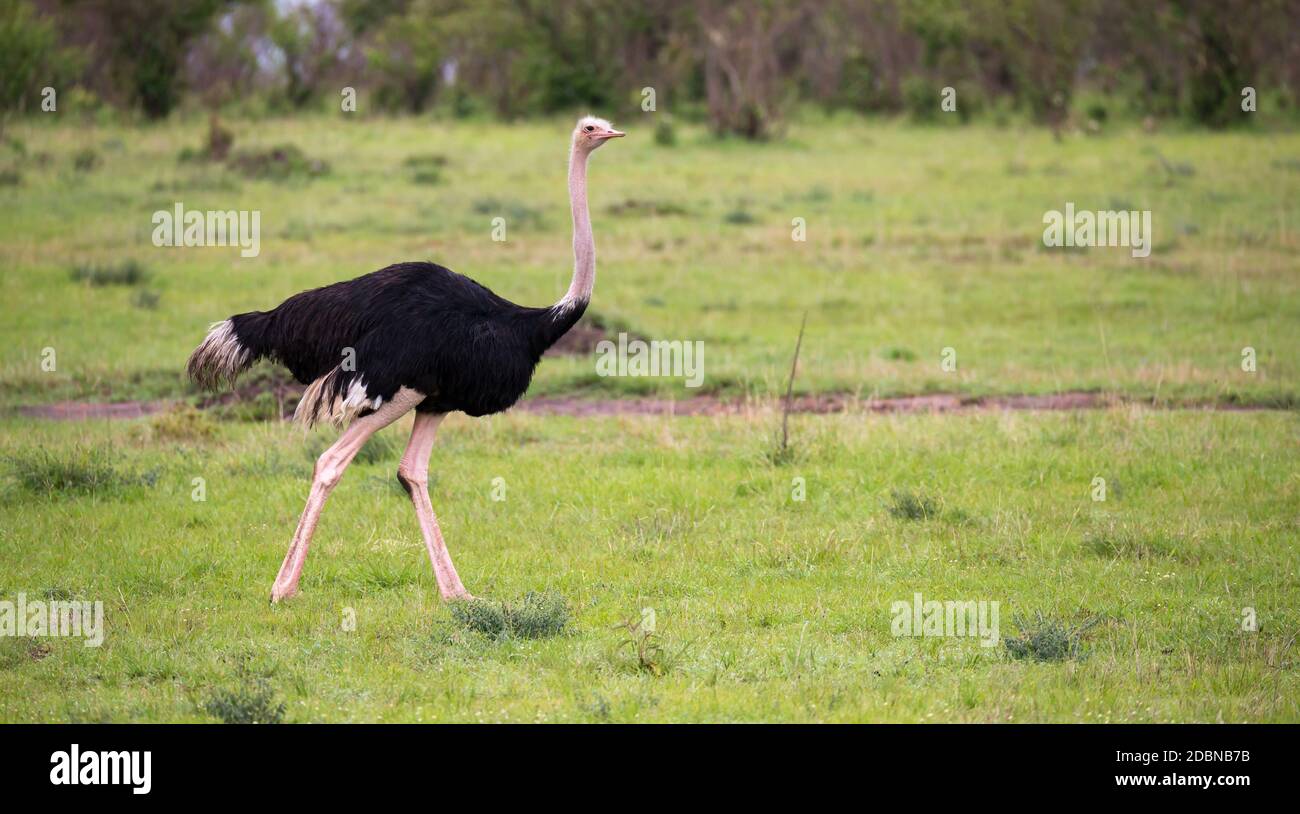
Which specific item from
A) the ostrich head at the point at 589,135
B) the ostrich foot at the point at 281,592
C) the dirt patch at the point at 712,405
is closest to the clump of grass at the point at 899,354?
the dirt patch at the point at 712,405

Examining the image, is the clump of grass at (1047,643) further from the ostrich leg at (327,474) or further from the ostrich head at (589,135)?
the ostrich head at (589,135)

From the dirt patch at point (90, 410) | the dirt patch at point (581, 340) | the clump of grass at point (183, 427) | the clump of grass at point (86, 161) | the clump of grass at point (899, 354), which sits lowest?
the clump of grass at point (183, 427)

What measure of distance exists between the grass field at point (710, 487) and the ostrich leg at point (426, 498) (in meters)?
0.13

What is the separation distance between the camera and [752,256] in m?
19.0

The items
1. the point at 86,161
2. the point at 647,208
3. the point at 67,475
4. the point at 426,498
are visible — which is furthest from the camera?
the point at 86,161

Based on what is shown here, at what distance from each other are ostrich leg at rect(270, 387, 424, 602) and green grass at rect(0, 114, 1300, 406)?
519 centimetres

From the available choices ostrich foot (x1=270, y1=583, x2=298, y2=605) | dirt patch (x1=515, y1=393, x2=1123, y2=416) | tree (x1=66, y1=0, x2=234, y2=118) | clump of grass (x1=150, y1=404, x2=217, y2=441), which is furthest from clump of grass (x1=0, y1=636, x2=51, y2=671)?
tree (x1=66, y1=0, x2=234, y2=118)

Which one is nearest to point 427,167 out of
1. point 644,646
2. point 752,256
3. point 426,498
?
point 752,256

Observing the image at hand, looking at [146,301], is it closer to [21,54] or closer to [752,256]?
[752,256]

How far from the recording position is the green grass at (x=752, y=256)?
46.4 feet

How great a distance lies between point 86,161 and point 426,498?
641 inches

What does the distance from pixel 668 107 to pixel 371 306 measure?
97.9 ft
